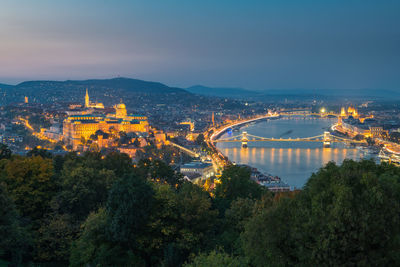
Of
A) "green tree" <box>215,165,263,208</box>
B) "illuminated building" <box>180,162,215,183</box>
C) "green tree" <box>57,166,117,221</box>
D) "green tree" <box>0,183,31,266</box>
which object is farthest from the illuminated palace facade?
"green tree" <box>0,183,31,266</box>

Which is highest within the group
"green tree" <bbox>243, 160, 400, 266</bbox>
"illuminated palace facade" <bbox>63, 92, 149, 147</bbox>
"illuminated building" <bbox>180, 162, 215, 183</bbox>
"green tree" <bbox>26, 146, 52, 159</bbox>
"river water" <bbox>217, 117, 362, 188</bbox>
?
"green tree" <bbox>243, 160, 400, 266</bbox>

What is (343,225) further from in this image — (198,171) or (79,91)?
(79,91)

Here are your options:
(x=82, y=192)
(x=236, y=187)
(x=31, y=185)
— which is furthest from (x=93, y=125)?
(x=82, y=192)

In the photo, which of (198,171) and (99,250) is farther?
(198,171)

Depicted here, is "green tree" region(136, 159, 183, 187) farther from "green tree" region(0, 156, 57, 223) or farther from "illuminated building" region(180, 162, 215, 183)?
"illuminated building" region(180, 162, 215, 183)

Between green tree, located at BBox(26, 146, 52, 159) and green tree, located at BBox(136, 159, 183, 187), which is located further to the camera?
green tree, located at BBox(26, 146, 52, 159)

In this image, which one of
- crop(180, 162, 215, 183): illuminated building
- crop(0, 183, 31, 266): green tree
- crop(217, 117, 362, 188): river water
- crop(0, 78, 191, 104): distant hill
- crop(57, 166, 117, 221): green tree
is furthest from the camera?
crop(0, 78, 191, 104): distant hill

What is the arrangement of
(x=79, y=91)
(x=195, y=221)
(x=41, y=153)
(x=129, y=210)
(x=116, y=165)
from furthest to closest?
(x=79, y=91)
(x=41, y=153)
(x=116, y=165)
(x=195, y=221)
(x=129, y=210)
